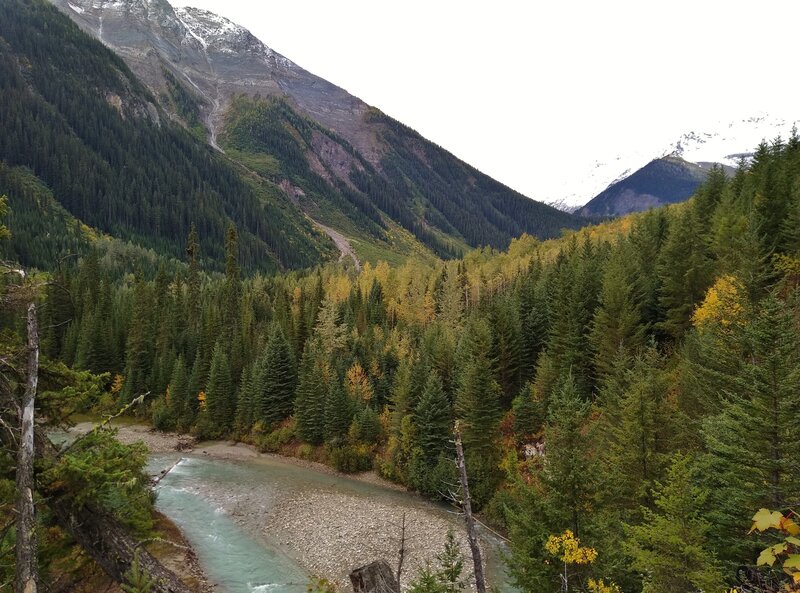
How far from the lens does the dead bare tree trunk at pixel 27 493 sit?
22.4 ft

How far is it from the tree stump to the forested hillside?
697cm

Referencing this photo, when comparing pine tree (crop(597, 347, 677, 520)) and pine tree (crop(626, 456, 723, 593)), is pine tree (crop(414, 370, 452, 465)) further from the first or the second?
pine tree (crop(626, 456, 723, 593))

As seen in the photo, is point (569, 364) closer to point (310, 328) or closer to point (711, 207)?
point (711, 207)

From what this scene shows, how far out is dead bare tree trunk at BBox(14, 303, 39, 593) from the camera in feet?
22.4

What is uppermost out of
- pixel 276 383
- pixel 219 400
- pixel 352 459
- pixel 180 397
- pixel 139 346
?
pixel 276 383

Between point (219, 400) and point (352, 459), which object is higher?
point (352, 459)

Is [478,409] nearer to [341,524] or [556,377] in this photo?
[556,377]

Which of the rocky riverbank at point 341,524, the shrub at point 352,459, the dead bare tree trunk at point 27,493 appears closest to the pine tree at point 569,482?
the rocky riverbank at point 341,524

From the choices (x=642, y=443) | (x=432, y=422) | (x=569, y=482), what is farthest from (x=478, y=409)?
(x=569, y=482)

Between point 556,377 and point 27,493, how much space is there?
1834 inches

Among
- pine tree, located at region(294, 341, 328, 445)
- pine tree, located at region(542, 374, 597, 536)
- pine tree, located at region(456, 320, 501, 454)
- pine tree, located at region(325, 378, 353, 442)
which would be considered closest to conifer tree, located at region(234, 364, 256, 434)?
pine tree, located at region(294, 341, 328, 445)

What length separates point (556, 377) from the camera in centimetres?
A: 4828

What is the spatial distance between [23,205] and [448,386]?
216 metres

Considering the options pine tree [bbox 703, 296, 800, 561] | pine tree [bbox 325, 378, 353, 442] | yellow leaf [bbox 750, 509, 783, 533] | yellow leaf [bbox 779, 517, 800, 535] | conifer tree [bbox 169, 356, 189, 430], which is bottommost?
conifer tree [bbox 169, 356, 189, 430]
